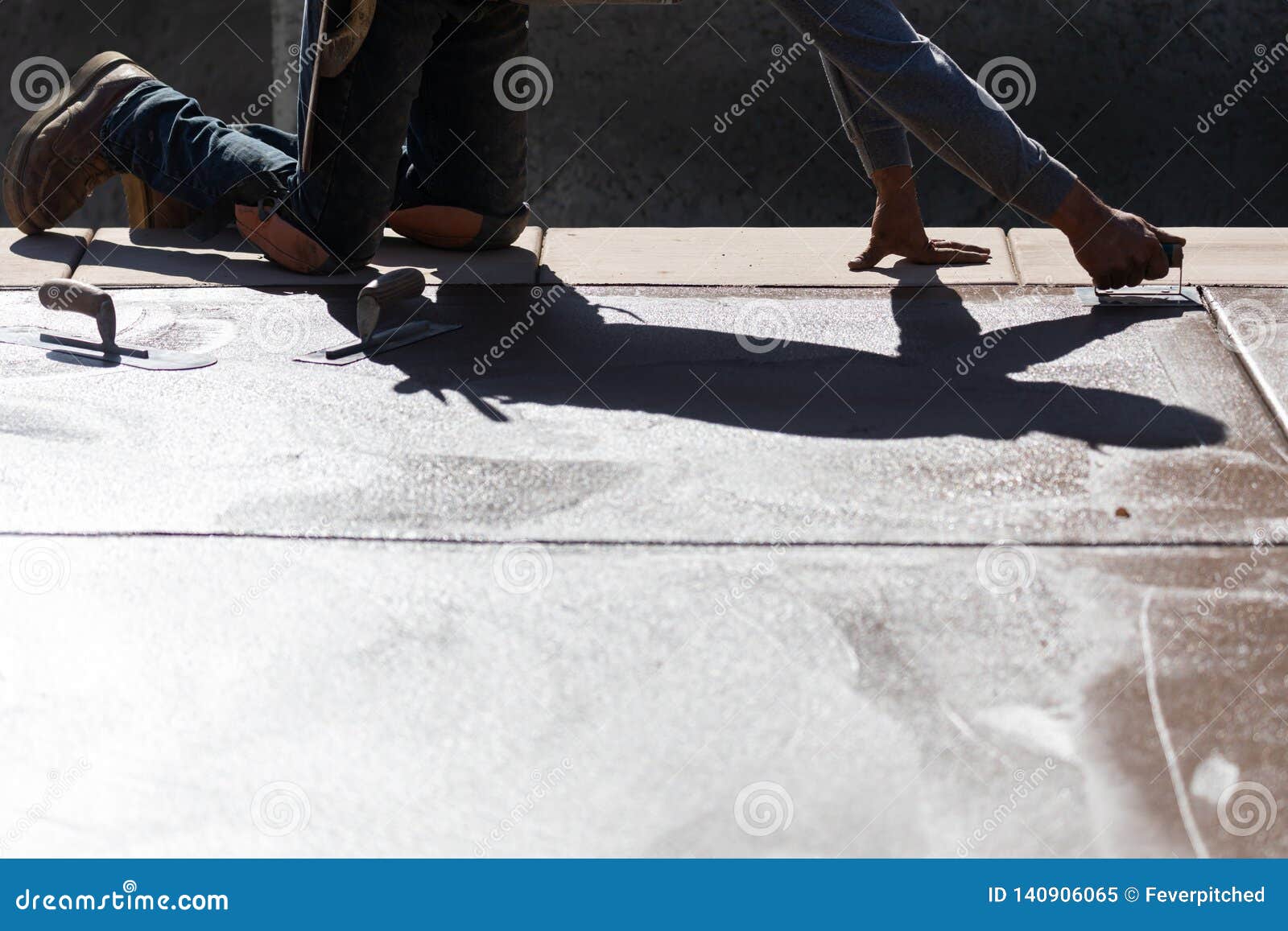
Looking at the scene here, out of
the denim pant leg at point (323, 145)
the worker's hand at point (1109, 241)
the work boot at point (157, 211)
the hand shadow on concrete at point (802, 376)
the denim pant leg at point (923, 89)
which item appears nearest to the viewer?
the hand shadow on concrete at point (802, 376)

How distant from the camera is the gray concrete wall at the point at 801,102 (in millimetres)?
5668

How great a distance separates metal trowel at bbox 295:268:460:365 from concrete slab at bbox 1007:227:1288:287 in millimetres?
1430

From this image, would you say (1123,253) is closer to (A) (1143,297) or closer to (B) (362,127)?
(A) (1143,297)

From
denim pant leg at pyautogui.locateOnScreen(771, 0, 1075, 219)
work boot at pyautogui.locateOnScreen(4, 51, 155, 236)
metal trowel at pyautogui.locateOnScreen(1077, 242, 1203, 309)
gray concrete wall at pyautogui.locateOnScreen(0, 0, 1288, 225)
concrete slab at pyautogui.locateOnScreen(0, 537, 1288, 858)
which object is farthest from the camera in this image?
gray concrete wall at pyautogui.locateOnScreen(0, 0, 1288, 225)

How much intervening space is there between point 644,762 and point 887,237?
6.84 ft

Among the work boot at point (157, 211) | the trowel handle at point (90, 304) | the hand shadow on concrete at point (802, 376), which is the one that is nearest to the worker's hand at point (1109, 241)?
the hand shadow on concrete at point (802, 376)

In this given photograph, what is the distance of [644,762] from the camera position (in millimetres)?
1672

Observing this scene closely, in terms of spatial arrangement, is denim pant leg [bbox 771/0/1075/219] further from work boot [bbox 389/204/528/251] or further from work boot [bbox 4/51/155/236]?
work boot [bbox 4/51/155/236]

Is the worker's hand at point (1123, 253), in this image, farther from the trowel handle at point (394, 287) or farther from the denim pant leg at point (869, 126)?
the trowel handle at point (394, 287)

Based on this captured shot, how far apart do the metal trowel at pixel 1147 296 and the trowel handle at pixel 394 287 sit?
1.50 metres

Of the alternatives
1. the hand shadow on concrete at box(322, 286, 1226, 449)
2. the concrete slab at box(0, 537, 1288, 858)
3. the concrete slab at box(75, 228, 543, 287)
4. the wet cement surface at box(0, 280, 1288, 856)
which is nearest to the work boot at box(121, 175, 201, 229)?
the concrete slab at box(75, 228, 543, 287)

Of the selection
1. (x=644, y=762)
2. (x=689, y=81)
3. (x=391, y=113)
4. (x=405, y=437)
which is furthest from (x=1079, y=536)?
(x=689, y=81)

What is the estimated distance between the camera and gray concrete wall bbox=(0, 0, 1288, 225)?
567 cm

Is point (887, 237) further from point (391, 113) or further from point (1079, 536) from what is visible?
point (1079, 536)
